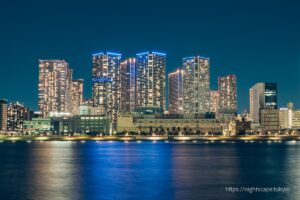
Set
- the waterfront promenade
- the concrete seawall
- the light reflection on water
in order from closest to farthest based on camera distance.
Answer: the light reflection on water → the concrete seawall → the waterfront promenade

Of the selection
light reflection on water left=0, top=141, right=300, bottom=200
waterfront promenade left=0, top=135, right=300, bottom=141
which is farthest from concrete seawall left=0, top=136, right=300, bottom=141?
light reflection on water left=0, top=141, right=300, bottom=200

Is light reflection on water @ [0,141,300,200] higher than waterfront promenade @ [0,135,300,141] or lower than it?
lower

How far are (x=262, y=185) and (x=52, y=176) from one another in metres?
20.0

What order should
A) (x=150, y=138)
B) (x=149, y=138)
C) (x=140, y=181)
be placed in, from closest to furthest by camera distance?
(x=140, y=181) < (x=149, y=138) < (x=150, y=138)

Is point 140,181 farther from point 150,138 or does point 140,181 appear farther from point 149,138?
point 150,138

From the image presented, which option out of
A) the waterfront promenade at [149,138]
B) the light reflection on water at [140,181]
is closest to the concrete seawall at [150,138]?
the waterfront promenade at [149,138]

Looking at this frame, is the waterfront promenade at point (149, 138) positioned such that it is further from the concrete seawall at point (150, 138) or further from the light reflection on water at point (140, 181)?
the light reflection on water at point (140, 181)

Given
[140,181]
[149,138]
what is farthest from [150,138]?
[140,181]

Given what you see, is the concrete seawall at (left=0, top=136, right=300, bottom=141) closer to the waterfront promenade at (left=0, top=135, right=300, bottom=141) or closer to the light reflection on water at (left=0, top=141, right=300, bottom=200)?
the waterfront promenade at (left=0, top=135, right=300, bottom=141)

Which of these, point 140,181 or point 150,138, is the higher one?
point 150,138

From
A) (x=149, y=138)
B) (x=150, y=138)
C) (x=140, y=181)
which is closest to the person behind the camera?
(x=140, y=181)

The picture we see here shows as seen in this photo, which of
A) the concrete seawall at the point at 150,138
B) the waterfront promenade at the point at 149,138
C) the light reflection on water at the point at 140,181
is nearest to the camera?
the light reflection on water at the point at 140,181

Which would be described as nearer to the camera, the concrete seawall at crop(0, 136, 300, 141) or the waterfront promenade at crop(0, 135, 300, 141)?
the concrete seawall at crop(0, 136, 300, 141)

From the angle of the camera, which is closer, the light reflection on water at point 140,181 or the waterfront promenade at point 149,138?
the light reflection on water at point 140,181
